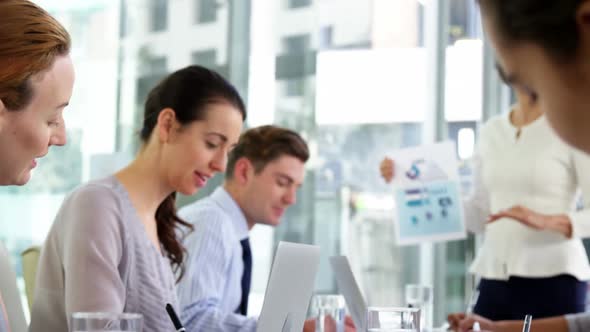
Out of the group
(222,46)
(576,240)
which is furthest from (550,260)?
(222,46)

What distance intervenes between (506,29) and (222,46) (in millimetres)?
4396

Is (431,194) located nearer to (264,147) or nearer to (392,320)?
(264,147)

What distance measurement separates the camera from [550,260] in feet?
11.7

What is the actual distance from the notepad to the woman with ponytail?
0.45 m

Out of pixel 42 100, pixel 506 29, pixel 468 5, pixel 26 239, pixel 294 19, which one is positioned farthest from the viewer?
pixel 468 5

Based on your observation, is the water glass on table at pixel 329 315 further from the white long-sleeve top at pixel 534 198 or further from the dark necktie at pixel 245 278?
the white long-sleeve top at pixel 534 198

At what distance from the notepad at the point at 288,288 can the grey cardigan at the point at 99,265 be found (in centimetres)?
46

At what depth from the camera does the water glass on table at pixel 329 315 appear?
227cm

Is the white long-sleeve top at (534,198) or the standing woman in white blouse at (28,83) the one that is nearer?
the standing woman in white blouse at (28,83)


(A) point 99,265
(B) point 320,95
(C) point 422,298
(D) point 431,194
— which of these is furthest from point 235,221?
(B) point 320,95

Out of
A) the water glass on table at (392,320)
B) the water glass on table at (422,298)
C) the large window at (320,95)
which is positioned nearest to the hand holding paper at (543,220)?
the water glass on table at (422,298)

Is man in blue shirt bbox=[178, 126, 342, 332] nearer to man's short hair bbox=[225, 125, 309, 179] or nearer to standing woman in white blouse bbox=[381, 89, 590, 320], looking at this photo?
man's short hair bbox=[225, 125, 309, 179]

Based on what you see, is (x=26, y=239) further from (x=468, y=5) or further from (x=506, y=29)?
(x=506, y=29)

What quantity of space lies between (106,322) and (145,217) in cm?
110
